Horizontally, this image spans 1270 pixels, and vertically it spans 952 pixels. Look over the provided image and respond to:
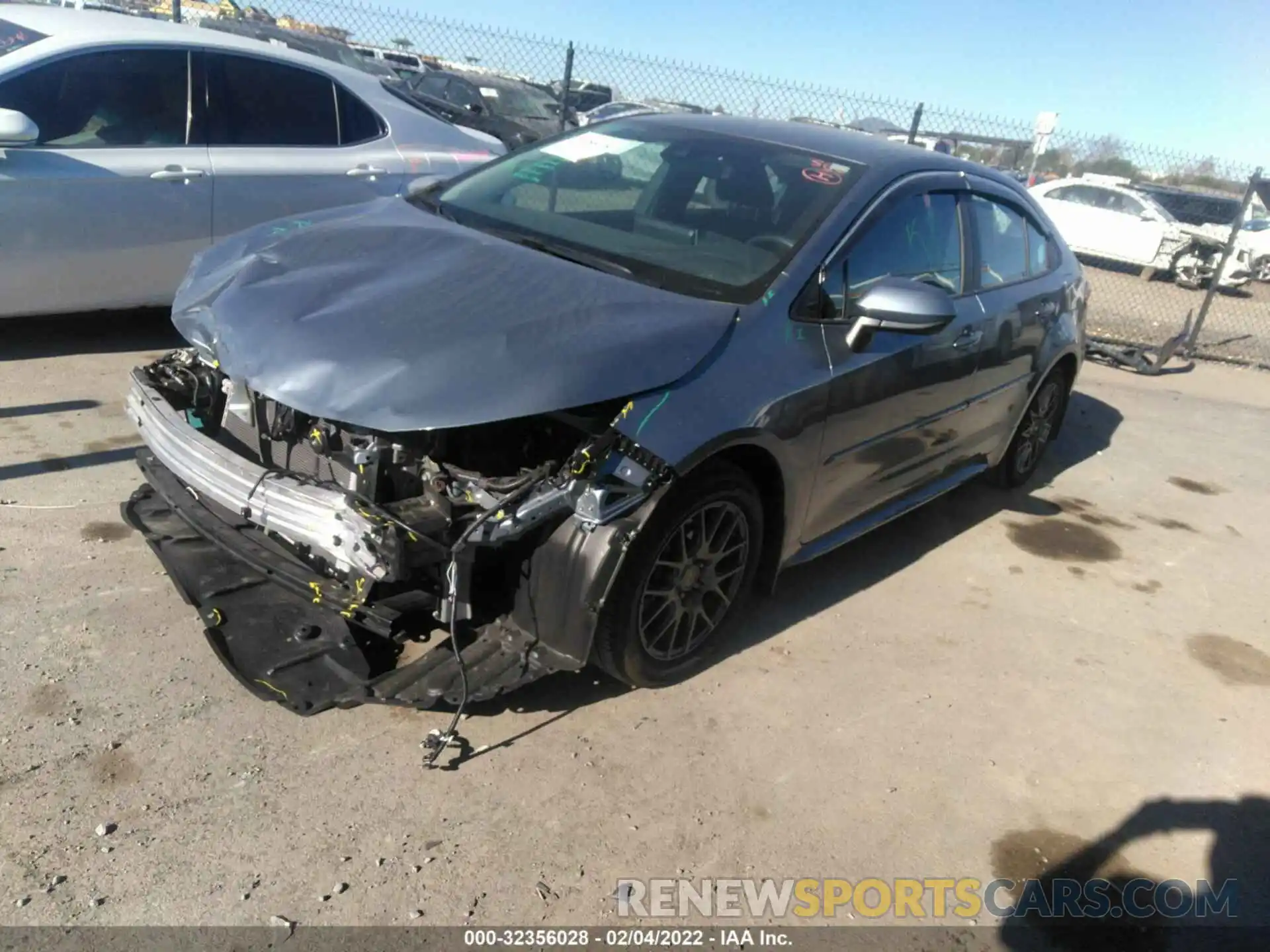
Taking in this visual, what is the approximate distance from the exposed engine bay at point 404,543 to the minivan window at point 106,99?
2872 millimetres

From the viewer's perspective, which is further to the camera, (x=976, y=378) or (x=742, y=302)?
(x=976, y=378)

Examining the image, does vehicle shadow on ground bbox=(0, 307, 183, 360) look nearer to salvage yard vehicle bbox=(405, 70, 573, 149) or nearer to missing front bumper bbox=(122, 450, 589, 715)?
missing front bumper bbox=(122, 450, 589, 715)

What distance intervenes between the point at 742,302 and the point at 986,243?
6.07ft

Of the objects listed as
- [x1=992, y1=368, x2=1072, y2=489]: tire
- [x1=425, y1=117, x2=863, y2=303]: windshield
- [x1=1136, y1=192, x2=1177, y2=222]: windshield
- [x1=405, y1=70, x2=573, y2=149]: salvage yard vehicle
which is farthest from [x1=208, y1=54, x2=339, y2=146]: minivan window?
[x1=1136, y1=192, x2=1177, y2=222]: windshield

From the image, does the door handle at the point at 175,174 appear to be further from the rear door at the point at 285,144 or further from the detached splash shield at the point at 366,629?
the detached splash shield at the point at 366,629

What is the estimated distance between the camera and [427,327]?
270cm

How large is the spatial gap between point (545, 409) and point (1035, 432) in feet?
13.0

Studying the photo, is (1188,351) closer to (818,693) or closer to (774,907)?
A: (818,693)

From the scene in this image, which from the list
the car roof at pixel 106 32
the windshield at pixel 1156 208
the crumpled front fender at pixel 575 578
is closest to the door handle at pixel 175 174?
the car roof at pixel 106 32

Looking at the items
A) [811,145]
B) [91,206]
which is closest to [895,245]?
[811,145]

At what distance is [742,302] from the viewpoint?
3117 mm

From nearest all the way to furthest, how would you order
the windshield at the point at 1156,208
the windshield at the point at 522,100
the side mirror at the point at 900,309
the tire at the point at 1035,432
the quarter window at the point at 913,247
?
1. the side mirror at the point at 900,309
2. the quarter window at the point at 913,247
3. the tire at the point at 1035,432
4. the windshield at the point at 1156,208
5. the windshield at the point at 522,100

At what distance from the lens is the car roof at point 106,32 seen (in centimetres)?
494

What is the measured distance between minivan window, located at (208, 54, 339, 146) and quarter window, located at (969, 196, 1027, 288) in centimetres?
390
